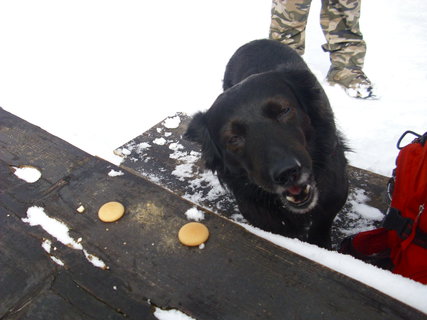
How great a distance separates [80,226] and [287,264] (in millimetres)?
703

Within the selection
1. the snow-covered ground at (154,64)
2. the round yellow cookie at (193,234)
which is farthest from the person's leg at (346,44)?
the round yellow cookie at (193,234)

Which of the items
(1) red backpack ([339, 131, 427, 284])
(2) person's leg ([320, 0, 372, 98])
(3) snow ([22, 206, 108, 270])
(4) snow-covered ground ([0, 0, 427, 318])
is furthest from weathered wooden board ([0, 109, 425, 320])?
(2) person's leg ([320, 0, 372, 98])

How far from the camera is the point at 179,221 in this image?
3.69ft

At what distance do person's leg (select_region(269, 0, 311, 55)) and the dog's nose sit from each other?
239cm

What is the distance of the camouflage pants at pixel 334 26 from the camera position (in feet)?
10.3

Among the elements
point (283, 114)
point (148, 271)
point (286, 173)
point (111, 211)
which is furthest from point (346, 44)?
point (148, 271)

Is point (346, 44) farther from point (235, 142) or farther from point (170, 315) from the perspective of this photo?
point (170, 315)

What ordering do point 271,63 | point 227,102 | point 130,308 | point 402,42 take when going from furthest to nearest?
point 402,42, point 271,63, point 227,102, point 130,308

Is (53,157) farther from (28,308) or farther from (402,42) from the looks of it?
(402,42)

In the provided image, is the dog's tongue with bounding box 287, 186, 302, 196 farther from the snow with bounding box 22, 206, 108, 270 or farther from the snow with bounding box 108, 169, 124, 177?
the snow with bounding box 22, 206, 108, 270

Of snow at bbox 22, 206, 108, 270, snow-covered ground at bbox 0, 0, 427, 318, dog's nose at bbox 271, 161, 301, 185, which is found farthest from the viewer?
snow-covered ground at bbox 0, 0, 427, 318

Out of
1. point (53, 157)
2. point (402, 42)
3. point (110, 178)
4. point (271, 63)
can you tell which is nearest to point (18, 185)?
point (53, 157)

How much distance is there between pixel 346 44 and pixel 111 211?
9.86 ft

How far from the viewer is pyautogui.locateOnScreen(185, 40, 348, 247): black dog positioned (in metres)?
1.44
